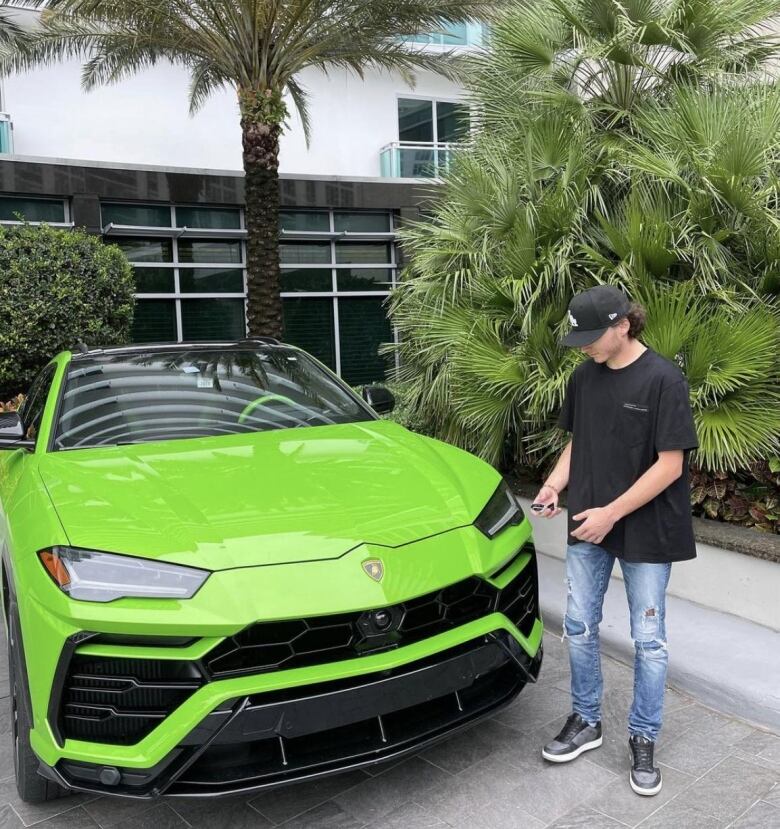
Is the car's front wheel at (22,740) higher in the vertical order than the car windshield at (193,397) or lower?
lower

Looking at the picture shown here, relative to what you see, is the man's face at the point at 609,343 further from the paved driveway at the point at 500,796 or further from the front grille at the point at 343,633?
the paved driveway at the point at 500,796

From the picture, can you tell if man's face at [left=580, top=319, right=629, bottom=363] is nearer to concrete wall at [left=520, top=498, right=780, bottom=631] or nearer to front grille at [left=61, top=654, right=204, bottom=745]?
front grille at [left=61, top=654, right=204, bottom=745]

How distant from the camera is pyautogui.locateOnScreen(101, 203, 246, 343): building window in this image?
15383 mm

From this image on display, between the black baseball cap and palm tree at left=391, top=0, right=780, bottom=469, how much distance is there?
198 centimetres

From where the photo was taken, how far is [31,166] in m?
14.0

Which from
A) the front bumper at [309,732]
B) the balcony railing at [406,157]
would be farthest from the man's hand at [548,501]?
the balcony railing at [406,157]

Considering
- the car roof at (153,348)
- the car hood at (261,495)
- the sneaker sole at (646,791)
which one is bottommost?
the sneaker sole at (646,791)

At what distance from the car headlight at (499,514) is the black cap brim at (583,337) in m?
0.70

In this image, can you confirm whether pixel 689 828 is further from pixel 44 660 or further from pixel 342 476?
pixel 44 660

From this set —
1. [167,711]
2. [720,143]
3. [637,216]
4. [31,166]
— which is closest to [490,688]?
[167,711]

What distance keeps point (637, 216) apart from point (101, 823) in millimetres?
4224

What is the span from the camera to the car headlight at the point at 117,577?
229 cm

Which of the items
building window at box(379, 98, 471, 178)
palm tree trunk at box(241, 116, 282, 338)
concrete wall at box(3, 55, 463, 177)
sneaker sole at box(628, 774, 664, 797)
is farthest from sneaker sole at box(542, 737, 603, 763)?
building window at box(379, 98, 471, 178)

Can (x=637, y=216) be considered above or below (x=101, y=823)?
above
